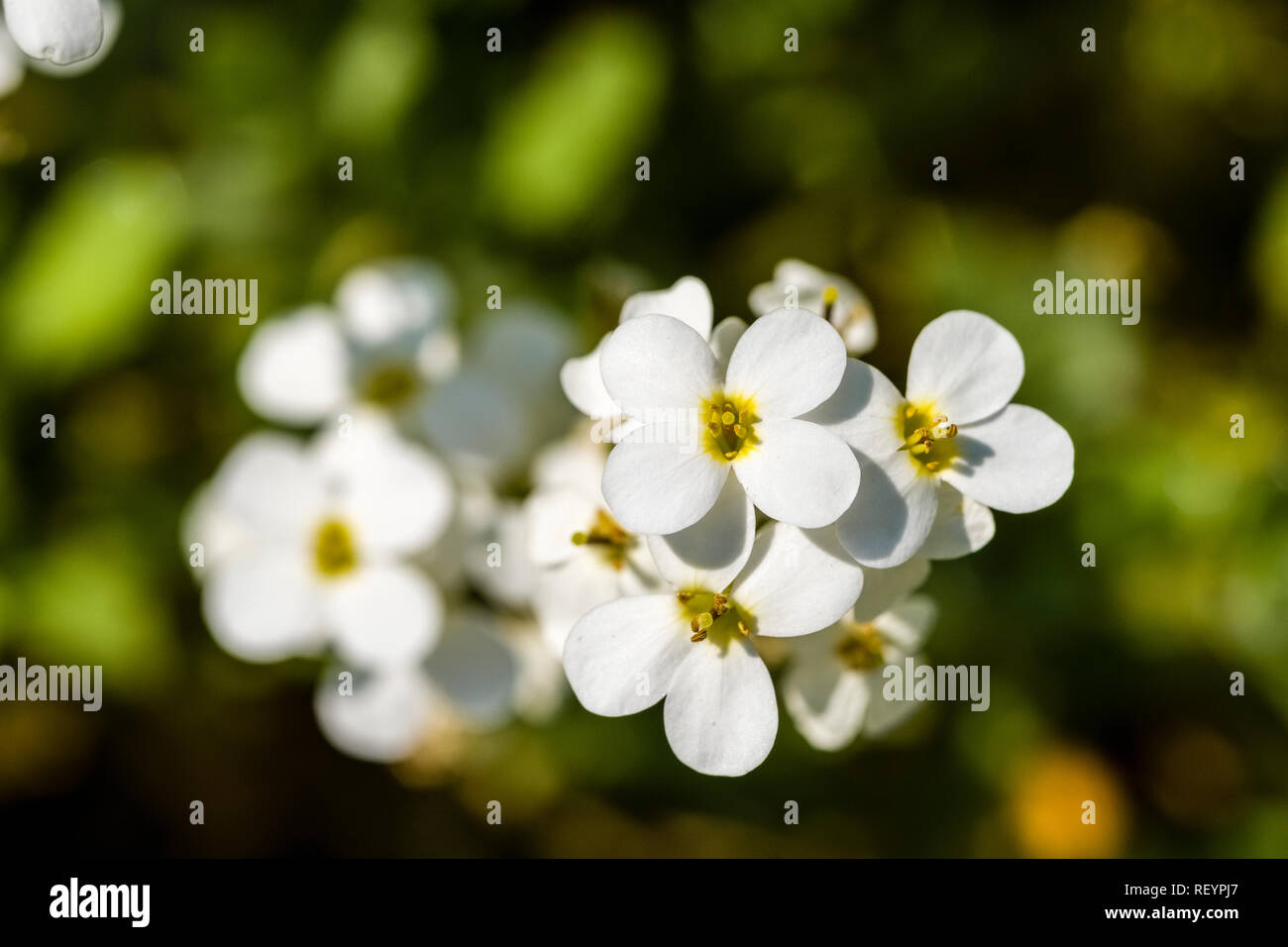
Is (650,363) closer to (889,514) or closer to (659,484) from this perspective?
(659,484)

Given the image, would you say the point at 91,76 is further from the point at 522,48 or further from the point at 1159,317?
the point at 1159,317

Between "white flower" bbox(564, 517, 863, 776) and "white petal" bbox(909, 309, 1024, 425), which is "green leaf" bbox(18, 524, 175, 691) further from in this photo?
"white petal" bbox(909, 309, 1024, 425)

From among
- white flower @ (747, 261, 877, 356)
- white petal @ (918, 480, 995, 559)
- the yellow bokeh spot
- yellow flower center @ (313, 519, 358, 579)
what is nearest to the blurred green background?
the yellow bokeh spot

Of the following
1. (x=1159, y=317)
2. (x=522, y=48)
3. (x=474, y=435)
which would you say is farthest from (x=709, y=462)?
(x=1159, y=317)

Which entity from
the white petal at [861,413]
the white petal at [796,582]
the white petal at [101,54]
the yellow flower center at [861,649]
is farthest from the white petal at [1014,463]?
the white petal at [101,54]

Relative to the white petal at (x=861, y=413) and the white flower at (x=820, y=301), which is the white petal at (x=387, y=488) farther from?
the white petal at (x=861, y=413)

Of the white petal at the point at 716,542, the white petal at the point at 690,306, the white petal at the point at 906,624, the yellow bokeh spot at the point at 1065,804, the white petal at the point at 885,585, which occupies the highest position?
the white petal at the point at 690,306

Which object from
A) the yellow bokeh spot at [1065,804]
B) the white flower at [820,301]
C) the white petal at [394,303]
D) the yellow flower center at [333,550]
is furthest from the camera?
the yellow bokeh spot at [1065,804]
